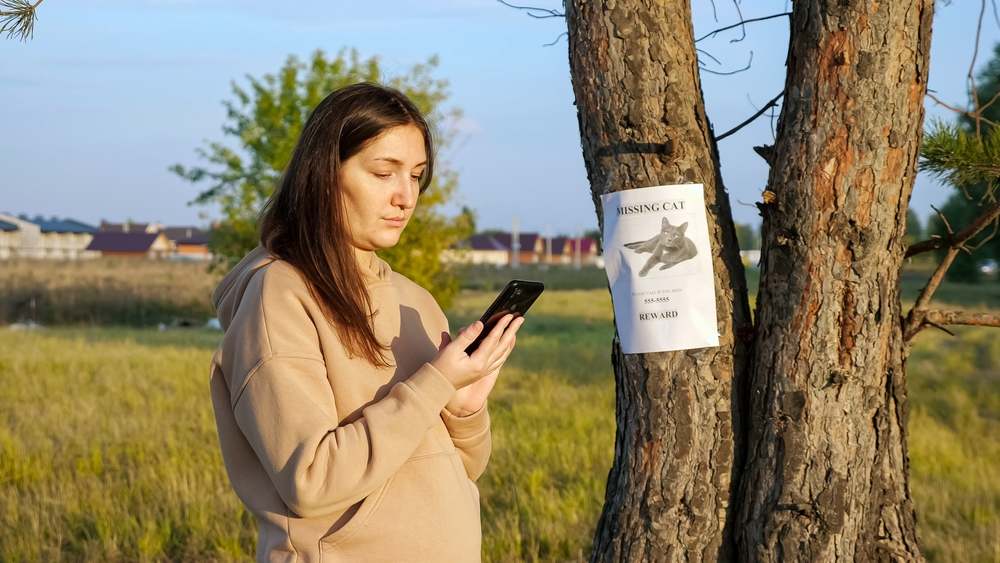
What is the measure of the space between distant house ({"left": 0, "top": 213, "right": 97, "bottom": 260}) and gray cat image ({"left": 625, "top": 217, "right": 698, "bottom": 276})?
88.6 metres

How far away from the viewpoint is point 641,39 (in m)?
2.62

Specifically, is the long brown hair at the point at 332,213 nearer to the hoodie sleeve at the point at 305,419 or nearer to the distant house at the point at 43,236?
the hoodie sleeve at the point at 305,419

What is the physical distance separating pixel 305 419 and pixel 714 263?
124 centimetres

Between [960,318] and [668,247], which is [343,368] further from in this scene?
[960,318]

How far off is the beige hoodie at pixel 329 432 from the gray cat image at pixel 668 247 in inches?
26.1

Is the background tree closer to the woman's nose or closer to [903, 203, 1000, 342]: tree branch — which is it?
[903, 203, 1000, 342]: tree branch

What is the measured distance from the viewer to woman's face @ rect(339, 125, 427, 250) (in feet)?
7.69

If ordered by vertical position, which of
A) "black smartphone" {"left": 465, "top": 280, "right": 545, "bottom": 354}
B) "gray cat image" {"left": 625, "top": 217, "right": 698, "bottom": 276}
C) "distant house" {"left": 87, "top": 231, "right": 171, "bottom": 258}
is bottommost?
"distant house" {"left": 87, "top": 231, "right": 171, "bottom": 258}

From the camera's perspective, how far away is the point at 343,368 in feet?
7.35

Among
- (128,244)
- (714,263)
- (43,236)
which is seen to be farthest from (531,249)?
(714,263)

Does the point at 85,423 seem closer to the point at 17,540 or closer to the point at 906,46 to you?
the point at 17,540

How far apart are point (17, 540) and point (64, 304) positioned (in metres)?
27.6

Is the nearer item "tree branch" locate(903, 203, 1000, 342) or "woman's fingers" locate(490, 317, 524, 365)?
"woman's fingers" locate(490, 317, 524, 365)

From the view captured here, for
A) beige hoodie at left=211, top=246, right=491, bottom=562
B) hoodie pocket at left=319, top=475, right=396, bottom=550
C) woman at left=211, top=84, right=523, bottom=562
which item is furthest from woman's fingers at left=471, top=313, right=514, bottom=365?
hoodie pocket at left=319, top=475, right=396, bottom=550
